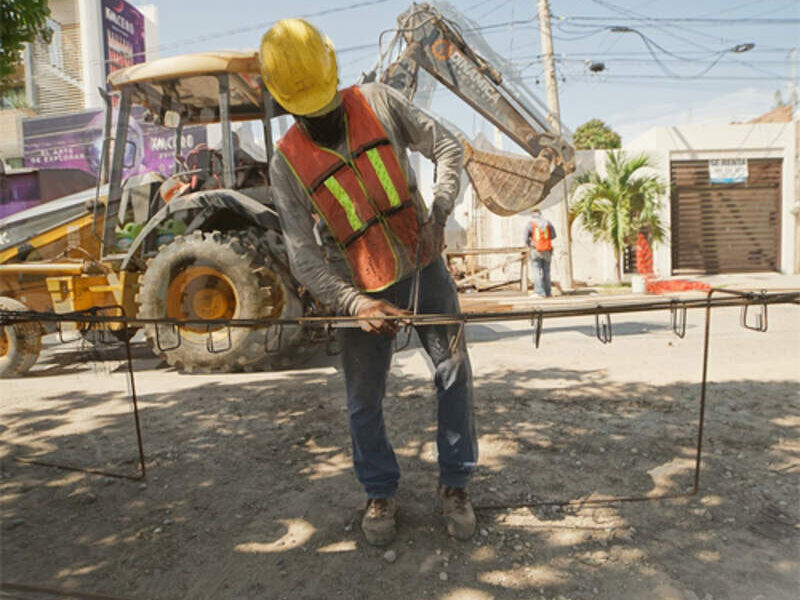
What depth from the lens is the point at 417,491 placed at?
251cm

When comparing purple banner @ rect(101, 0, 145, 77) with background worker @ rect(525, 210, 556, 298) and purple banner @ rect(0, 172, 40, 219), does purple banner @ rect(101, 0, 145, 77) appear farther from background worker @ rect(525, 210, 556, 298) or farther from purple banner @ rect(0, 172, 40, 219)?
background worker @ rect(525, 210, 556, 298)

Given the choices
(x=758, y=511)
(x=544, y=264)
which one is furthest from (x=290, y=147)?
(x=544, y=264)

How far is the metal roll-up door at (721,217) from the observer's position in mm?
14484

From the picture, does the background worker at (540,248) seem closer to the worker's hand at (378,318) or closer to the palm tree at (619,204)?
the palm tree at (619,204)

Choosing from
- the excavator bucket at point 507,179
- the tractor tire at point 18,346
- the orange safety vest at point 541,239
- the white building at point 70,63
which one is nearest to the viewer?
the tractor tire at point 18,346

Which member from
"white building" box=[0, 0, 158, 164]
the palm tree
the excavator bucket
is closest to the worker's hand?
→ the excavator bucket

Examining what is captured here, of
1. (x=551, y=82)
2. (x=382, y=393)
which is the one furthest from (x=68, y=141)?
(x=382, y=393)

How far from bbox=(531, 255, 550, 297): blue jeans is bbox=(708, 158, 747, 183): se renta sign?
8036mm

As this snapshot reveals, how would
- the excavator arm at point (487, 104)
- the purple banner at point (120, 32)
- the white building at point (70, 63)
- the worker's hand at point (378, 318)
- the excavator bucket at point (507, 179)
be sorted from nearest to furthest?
the worker's hand at point (378, 318) → the excavator arm at point (487, 104) → the excavator bucket at point (507, 179) → the white building at point (70, 63) → the purple banner at point (120, 32)

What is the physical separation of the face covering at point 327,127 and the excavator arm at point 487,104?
486cm

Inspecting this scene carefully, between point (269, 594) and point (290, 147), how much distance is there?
5.58 feet

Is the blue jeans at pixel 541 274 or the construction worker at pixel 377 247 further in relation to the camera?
the blue jeans at pixel 541 274

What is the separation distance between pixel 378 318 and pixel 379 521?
0.83 meters

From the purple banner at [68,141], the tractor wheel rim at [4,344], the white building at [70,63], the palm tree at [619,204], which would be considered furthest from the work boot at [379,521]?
the white building at [70,63]
